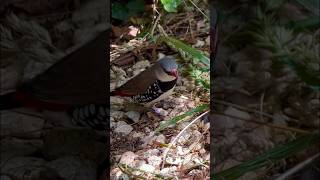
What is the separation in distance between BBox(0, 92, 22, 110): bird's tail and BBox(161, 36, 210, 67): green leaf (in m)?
0.46

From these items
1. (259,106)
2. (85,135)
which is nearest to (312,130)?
(259,106)

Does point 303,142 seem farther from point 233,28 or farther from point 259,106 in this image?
point 233,28

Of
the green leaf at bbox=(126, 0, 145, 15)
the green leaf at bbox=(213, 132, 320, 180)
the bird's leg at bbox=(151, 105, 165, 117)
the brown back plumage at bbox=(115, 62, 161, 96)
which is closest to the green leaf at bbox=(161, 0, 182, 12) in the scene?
the green leaf at bbox=(126, 0, 145, 15)

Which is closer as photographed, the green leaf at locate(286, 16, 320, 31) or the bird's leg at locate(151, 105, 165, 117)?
the green leaf at locate(286, 16, 320, 31)

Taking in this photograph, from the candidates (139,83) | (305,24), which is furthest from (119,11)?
(305,24)

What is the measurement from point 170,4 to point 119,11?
0.49 feet

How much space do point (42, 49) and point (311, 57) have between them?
0.75 m

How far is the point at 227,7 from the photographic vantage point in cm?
168

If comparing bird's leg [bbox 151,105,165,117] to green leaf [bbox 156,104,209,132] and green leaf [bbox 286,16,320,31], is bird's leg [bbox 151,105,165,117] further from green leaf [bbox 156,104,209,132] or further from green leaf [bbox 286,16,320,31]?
green leaf [bbox 286,16,320,31]

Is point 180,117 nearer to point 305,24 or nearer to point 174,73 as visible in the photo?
point 174,73

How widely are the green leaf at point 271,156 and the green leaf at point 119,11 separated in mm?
537

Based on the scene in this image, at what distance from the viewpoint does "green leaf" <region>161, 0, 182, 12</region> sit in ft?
5.70

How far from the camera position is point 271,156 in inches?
67.1

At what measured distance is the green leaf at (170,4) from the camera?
1.74 metres
